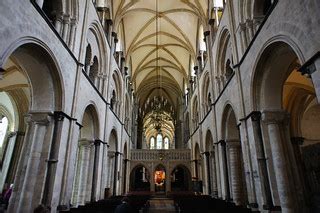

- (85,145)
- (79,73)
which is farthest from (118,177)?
(79,73)

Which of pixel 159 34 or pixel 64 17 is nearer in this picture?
pixel 64 17

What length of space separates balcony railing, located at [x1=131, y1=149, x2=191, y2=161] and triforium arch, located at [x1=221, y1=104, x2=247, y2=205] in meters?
11.7

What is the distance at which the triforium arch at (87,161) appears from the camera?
12547 mm

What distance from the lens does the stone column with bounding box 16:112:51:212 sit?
7.47 metres

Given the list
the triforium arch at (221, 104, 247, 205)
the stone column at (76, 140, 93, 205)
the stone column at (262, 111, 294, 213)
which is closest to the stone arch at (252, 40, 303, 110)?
the stone column at (262, 111, 294, 213)

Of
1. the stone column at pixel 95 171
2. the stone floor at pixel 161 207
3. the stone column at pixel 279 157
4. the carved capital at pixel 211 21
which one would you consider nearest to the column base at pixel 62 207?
the stone column at pixel 95 171

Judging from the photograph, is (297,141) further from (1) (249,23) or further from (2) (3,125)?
(2) (3,125)

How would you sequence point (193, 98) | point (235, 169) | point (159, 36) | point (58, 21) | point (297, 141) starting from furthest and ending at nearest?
point (193, 98) < point (159, 36) < point (297, 141) < point (235, 169) < point (58, 21)

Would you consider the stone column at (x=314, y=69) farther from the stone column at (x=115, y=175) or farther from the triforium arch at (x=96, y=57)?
the stone column at (x=115, y=175)

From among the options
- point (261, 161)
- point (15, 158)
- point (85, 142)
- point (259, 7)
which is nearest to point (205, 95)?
point (259, 7)

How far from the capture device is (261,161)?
820 cm

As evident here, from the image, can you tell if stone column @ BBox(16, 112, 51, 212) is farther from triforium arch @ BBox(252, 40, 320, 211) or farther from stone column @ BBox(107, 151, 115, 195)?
stone column @ BBox(107, 151, 115, 195)

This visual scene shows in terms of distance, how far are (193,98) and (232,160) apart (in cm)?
1151

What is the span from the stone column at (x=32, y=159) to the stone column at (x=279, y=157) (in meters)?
8.04
